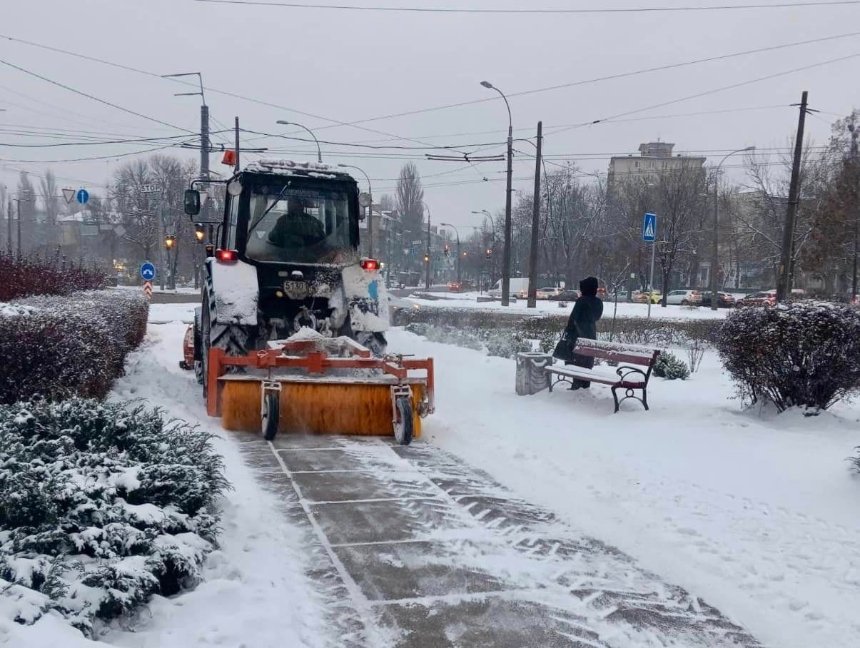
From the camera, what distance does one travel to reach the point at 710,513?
17.7 ft

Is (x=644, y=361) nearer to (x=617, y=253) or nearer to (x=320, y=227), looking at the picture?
(x=320, y=227)

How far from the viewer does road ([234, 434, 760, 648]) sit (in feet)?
11.9

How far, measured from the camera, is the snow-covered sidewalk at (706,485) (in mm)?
4191

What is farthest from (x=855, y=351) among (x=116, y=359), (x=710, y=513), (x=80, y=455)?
(x=116, y=359)

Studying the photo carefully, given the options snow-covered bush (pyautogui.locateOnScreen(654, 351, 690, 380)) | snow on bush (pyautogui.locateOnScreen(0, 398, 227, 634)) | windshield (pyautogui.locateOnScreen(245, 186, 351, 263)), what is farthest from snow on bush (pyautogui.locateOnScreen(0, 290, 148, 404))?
snow-covered bush (pyautogui.locateOnScreen(654, 351, 690, 380))

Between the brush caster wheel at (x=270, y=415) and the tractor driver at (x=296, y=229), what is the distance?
244 centimetres

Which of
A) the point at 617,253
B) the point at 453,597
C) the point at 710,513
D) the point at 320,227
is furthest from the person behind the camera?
the point at 617,253

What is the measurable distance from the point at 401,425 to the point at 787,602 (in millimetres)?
4072

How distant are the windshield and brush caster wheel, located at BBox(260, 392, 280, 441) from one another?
89.4 inches

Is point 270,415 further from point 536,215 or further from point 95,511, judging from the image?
point 536,215

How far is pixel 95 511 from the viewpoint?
3.71 m

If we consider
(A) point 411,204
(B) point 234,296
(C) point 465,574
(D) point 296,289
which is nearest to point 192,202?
(B) point 234,296

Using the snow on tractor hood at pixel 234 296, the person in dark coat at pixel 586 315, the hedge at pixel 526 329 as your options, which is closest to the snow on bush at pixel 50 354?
the snow on tractor hood at pixel 234 296

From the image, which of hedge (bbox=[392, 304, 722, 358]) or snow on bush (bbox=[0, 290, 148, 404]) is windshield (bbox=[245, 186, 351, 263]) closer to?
snow on bush (bbox=[0, 290, 148, 404])
